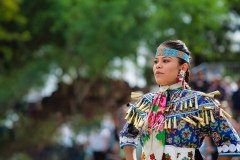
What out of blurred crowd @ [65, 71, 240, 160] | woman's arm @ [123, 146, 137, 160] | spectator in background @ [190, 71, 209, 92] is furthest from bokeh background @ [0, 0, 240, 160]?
woman's arm @ [123, 146, 137, 160]

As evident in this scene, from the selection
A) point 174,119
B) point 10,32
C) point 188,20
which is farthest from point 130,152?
point 10,32

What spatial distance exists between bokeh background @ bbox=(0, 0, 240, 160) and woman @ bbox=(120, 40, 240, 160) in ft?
41.0

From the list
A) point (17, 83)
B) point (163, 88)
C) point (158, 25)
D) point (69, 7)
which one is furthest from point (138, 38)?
point (163, 88)

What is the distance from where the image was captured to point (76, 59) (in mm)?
23641

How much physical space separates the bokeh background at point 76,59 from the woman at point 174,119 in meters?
12.5

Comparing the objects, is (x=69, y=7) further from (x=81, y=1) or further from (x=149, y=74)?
(x=149, y=74)

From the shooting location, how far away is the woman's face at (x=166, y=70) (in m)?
6.09

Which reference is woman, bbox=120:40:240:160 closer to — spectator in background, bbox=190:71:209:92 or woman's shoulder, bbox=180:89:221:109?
woman's shoulder, bbox=180:89:221:109

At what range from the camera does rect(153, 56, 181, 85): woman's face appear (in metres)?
6.09

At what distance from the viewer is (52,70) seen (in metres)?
23.6

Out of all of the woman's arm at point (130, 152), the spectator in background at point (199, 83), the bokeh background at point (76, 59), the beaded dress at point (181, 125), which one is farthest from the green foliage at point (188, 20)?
the beaded dress at point (181, 125)

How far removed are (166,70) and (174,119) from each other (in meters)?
0.38

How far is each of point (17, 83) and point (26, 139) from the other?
1653 mm

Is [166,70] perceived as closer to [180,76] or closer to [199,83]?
[180,76]
